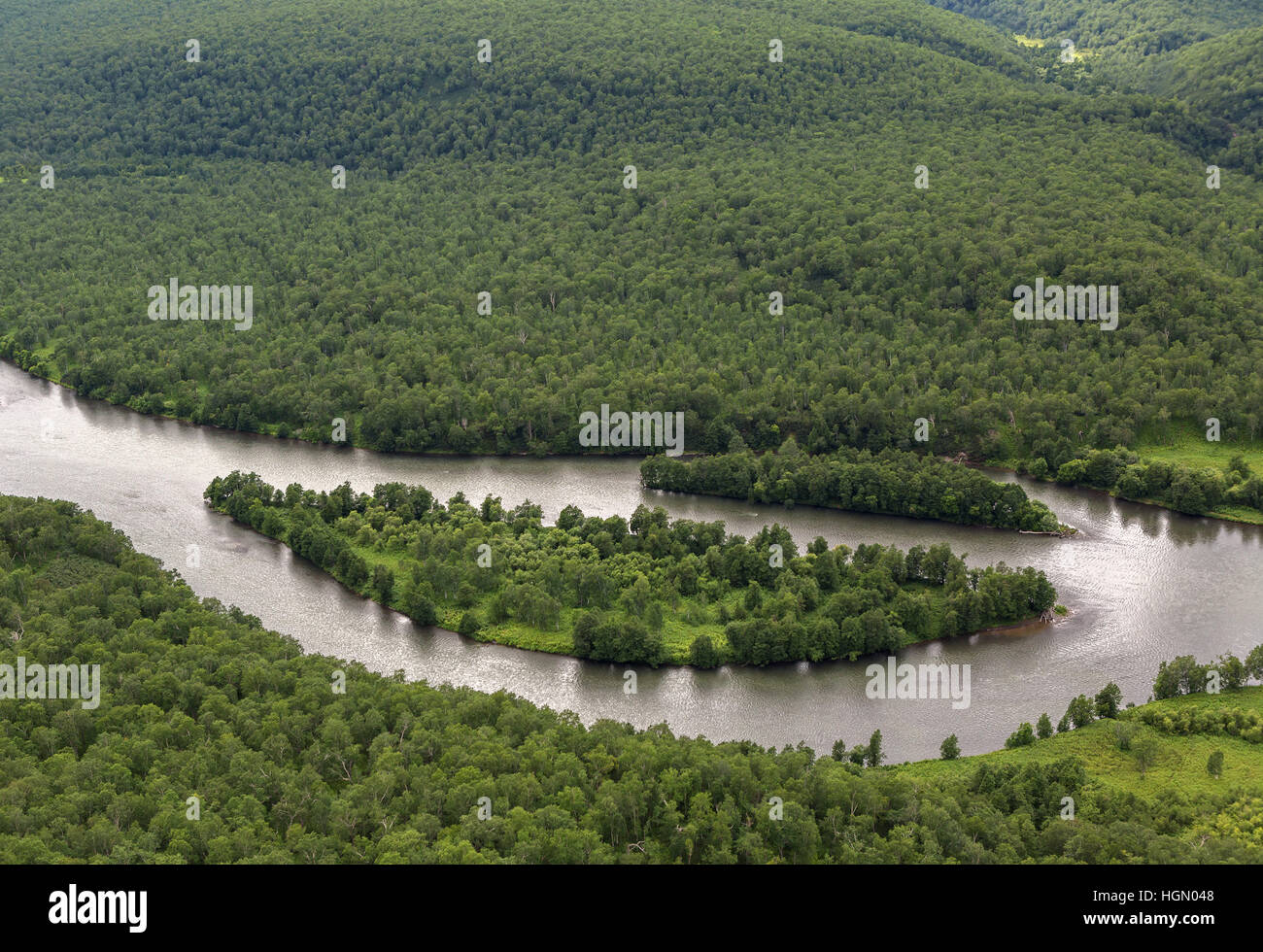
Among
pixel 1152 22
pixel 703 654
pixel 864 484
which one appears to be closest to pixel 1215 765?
pixel 703 654

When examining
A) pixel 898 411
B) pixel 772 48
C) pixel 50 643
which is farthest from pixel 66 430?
pixel 772 48

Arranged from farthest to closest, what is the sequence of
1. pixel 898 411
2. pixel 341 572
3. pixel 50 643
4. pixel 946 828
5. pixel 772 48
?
pixel 772 48 < pixel 898 411 < pixel 341 572 < pixel 50 643 < pixel 946 828

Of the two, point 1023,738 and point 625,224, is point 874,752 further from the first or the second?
point 625,224

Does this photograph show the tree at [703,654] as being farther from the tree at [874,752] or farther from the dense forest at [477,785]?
the tree at [874,752]

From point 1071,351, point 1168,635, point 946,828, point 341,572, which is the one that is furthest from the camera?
point 1071,351

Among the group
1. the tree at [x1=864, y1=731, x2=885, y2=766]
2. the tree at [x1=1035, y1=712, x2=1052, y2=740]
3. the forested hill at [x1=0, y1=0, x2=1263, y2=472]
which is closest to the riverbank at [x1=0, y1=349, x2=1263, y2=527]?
the forested hill at [x1=0, y1=0, x2=1263, y2=472]

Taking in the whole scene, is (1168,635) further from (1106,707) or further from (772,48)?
(772,48)

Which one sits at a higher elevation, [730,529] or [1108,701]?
[730,529]
